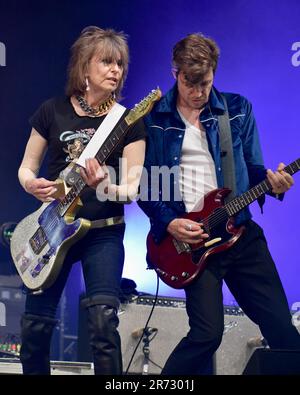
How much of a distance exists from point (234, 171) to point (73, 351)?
2196 mm

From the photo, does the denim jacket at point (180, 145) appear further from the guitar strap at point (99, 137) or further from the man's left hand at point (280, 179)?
the guitar strap at point (99, 137)

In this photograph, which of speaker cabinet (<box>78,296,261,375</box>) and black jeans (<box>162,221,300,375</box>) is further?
speaker cabinet (<box>78,296,261,375</box>)

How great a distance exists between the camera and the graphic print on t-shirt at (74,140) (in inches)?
150

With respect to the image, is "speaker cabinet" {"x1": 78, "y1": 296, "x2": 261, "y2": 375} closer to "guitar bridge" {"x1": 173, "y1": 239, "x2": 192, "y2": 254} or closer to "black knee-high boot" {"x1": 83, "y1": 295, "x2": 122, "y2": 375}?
"guitar bridge" {"x1": 173, "y1": 239, "x2": 192, "y2": 254}

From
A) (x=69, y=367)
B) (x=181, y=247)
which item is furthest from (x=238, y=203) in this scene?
(x=69, y=367)

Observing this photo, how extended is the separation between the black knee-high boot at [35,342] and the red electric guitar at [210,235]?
66cm

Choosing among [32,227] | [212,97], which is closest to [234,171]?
[212,97]

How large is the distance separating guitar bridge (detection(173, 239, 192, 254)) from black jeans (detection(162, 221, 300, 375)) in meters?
0.14

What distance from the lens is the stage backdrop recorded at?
16.0 feet

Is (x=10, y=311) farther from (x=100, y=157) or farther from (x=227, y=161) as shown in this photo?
(x=227, y=161)

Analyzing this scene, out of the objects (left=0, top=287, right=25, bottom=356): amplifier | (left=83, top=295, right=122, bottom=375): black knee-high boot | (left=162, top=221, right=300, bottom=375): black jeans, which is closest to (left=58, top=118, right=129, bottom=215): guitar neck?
(left=83, top=295, right=122, bottom=375): black knee-high boot

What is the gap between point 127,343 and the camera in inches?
183

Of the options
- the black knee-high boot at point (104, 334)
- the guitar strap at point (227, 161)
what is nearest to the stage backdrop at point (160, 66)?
the guitar strap at point (227, 161)
